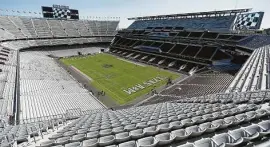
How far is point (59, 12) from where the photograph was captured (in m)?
84.4

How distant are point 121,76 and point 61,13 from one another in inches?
2124

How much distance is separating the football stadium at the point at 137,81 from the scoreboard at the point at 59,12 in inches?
14.8

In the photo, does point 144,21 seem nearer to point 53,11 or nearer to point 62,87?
point 53,11

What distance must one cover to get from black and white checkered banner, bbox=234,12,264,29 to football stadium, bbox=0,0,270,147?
10.1 inches

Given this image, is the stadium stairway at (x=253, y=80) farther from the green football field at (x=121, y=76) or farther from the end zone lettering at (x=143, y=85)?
the end zone lettering at (x=143, y=85)

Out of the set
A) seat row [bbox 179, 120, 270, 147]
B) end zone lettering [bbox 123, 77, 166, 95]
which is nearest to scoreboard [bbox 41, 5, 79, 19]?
end zone lettering [bbox 123, 77, 166, 95]

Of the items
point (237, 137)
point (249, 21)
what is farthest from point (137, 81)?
point (237, 137)

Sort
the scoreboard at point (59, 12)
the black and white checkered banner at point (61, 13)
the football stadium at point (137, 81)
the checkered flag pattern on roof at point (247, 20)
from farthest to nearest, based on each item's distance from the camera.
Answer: the black and white checkered banner at point (61, 13)
the scoreboard at point (59, 12)
the checkered flag pattern on roof at point (247, 20)
the football stadium at point (137, 81)

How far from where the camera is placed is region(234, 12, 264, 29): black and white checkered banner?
50.9m

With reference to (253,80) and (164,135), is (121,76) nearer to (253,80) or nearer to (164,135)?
(253,80)

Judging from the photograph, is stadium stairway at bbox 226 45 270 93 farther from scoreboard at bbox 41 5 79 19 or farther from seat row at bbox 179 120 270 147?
scoreboard at bbox 41 5 79 19

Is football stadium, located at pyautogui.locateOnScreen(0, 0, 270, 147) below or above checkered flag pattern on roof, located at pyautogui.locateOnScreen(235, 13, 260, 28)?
below

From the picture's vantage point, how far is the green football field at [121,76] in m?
36.2

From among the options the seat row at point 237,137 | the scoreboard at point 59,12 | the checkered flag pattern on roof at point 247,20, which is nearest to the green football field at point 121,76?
the checkered flag pattern on roof at point 247,20
